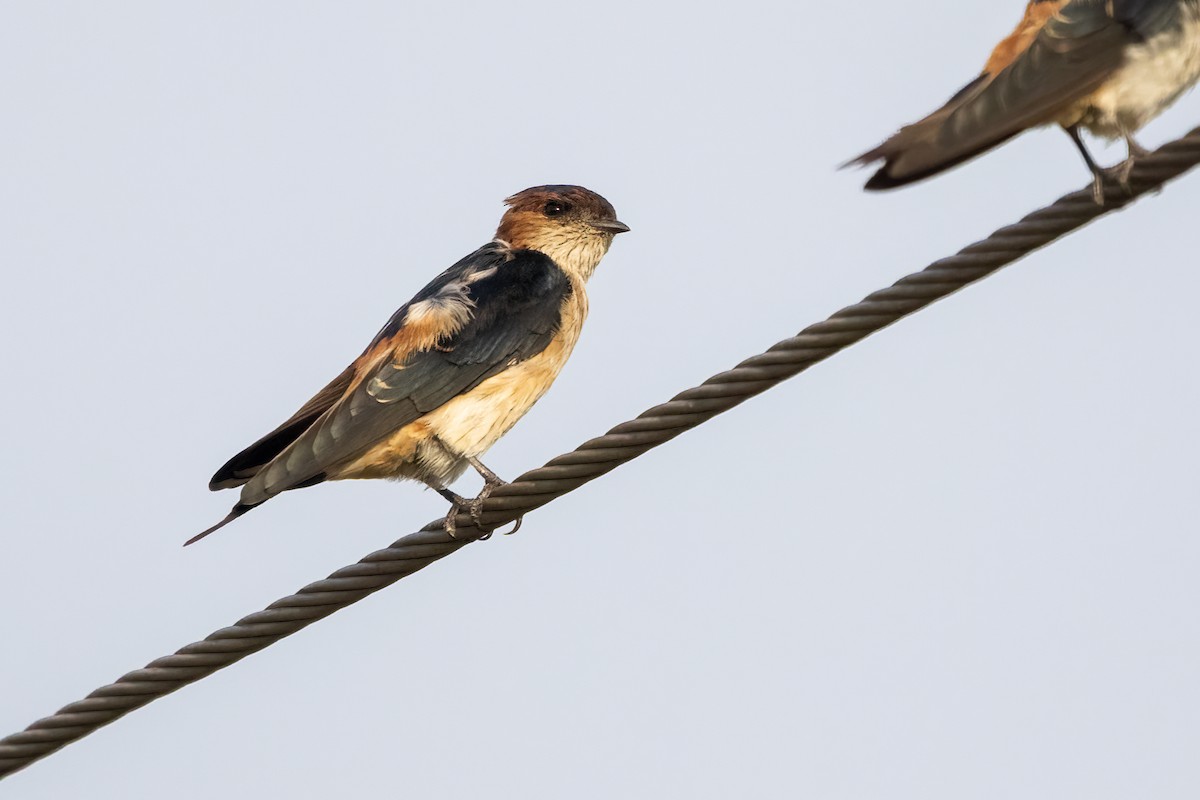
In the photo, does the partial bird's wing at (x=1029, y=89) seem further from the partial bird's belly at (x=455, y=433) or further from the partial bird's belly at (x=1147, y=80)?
the partial bird's belly at (x=455, y=433)

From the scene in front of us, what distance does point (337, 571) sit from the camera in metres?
4.86

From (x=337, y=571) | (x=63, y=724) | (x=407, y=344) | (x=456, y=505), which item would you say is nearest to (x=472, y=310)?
(x=407, y=344)

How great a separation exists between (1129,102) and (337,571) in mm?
2745

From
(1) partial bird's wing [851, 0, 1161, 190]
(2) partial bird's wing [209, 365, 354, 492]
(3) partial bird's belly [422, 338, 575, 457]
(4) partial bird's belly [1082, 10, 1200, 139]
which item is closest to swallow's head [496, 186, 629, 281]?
(3) partial bird's belly [422, 338, 575, 457]

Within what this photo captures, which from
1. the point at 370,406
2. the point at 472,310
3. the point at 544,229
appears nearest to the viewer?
the point at 370,406

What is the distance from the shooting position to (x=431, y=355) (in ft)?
21.9

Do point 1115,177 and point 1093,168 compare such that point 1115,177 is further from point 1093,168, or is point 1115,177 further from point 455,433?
point 455,433

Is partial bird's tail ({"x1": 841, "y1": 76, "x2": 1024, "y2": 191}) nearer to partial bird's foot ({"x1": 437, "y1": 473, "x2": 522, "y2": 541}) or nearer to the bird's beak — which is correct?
partial bird's foot ({"x1": 437, "y1": 473, "x2": 522, "y2": 541})

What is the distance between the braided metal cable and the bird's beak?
3.13 metres

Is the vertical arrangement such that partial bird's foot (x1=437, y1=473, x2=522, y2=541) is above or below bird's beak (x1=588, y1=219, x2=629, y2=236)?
below

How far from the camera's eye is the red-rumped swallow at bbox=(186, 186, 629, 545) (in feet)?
20.5

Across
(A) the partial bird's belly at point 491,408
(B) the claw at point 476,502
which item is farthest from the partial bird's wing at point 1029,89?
(A) the partial bird's belly at point 491,408

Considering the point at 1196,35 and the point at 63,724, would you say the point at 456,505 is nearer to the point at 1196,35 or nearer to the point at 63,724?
the point at 63,724

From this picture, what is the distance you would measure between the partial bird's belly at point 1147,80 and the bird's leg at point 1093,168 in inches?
2.8
